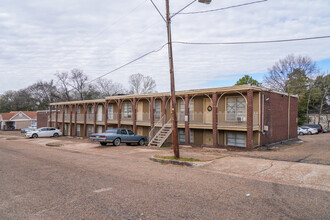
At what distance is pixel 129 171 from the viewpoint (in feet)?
31.3

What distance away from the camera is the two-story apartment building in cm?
1819

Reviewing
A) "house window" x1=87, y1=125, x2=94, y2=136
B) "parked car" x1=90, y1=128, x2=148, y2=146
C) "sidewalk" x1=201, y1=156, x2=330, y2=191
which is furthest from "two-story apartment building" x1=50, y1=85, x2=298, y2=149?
"house window" x1=87, y1=125, x2=94, y2=136

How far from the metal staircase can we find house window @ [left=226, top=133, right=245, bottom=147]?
16.5 feet

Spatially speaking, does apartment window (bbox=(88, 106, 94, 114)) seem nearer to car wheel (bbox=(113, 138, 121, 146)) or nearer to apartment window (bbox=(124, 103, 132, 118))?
apartment window (bbox=(124, 103, 132, 118))

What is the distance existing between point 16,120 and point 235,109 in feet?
221

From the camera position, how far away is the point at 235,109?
1928 centimetres

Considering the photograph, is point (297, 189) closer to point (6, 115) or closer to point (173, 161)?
point (173, 161)

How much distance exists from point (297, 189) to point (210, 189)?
8.45ft

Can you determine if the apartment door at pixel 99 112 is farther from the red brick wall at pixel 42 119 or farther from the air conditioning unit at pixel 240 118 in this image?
the red brick wall at pixel 42 119

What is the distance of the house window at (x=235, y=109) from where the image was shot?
18.9 m

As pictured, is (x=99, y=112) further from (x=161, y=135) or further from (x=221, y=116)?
(x=221, y=116)

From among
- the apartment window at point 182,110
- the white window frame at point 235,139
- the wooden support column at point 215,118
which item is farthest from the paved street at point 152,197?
the apartment window at point 182,110

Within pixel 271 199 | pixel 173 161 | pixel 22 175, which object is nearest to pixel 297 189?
pixel 271 199

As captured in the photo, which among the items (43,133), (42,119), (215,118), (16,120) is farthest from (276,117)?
(16,120)
